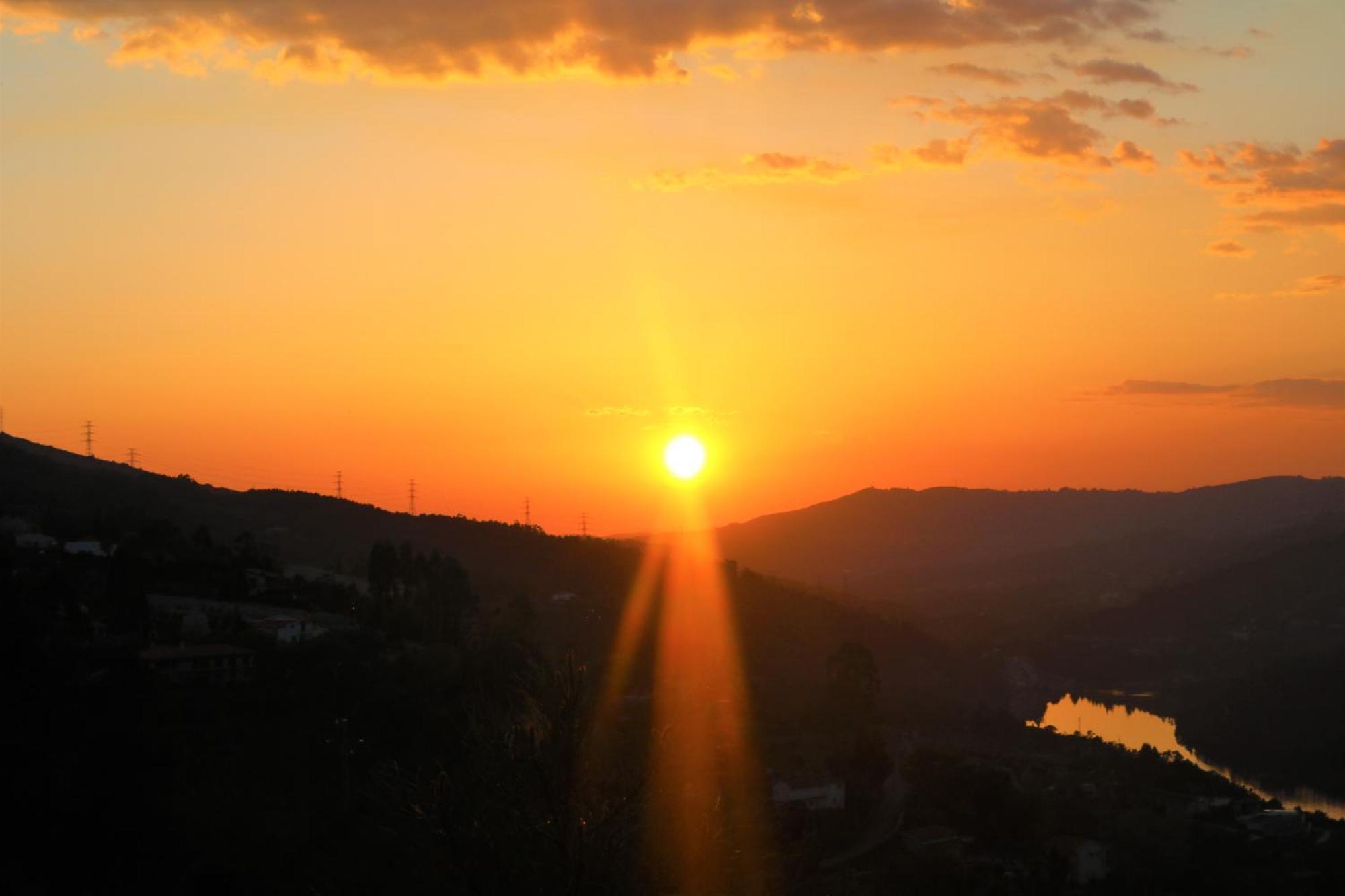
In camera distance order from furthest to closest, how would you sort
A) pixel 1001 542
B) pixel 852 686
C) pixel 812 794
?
pixel 1001 542
pixel 852 686
pixel 812 794

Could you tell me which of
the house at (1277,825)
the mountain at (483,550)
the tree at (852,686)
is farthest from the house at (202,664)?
the house at (1277,825)

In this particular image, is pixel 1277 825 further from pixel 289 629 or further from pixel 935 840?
pixel 289 629

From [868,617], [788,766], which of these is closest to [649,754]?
[788,766]

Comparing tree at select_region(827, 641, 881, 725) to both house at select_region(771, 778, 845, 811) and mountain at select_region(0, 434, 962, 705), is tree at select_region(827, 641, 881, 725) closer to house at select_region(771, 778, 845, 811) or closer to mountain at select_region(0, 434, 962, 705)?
mountain at select_region(0, 434, 962, 705)

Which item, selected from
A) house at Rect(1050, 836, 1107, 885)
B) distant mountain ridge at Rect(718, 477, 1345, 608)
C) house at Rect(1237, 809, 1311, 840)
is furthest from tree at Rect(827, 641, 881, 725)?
distant mountain ridge at Rect(718, 477, 1345, 608)

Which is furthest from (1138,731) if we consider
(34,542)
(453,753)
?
(453,753)

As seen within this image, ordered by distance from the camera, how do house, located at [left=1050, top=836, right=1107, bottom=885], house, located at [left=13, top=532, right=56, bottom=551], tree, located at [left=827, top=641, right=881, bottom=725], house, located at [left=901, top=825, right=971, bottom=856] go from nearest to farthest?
house, located at [left=1050, top=836, right=1107, bottom=885]
house, located at [left=901, top=825, right=971, bottom=856]
house, located at [left=13, top=532, right=56, bottom=551]
tree, located at [left=827, top=641, right=881, bottom=725]
